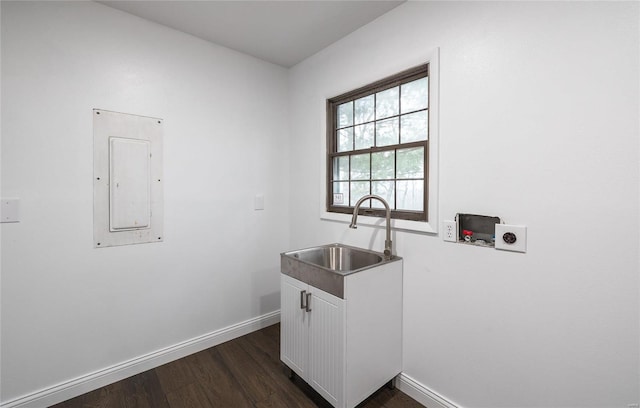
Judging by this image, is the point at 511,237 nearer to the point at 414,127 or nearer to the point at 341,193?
the point at 414,127

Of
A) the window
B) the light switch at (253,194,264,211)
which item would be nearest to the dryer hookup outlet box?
the window

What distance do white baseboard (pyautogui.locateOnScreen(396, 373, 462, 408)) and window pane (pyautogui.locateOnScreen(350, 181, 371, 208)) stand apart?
1.23 metres

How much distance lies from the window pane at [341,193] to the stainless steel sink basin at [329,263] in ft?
1.27

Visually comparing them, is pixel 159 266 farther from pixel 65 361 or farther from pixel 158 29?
pixel 158 29

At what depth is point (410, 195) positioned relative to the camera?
1.95 meters

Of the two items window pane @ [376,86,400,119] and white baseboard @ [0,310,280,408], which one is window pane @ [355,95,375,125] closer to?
window pane @ [376,86,400,119]

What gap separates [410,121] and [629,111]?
1.04 m

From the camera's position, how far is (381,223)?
2008 mm

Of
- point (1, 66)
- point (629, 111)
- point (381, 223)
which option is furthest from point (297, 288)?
point (1, 66)

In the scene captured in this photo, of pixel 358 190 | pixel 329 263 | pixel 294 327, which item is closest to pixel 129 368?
pixel 294 327

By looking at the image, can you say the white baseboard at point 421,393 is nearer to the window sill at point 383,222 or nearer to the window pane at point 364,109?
the window sill at point 383,222

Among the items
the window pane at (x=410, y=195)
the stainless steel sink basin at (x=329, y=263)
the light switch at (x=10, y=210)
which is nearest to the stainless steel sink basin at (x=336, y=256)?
the stainless steel sink basin at (x=329, y=263)

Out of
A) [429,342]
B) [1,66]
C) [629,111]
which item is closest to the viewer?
[629,111]

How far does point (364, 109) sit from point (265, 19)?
0.98 metres
